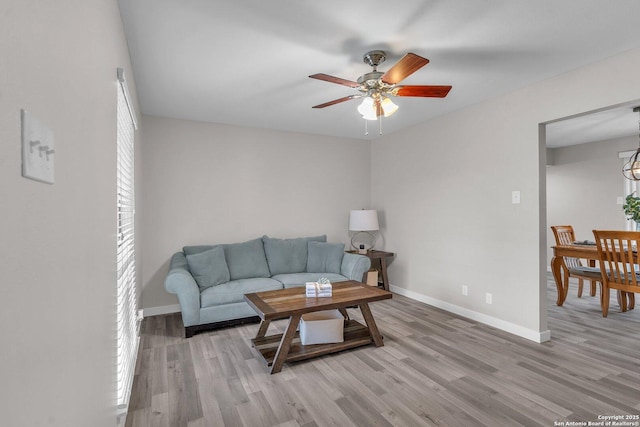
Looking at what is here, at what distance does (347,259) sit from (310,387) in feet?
6.77

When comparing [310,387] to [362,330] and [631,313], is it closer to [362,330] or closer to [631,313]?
[362,330]

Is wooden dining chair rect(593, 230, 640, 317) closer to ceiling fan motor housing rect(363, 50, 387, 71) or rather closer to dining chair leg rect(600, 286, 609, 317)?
dining chair leg rect(600, 286, 609, 317)

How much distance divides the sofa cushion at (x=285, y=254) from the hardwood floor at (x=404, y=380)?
1.04m

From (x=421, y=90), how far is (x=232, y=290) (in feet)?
8.82

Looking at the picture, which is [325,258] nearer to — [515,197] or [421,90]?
[515,197]

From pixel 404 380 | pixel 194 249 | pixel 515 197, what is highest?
pixel 515 197

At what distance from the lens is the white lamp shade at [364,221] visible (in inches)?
189

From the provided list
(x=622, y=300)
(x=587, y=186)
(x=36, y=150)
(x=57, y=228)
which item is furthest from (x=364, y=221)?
(x=587, y=186)

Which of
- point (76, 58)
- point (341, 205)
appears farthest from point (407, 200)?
point (76, 58)

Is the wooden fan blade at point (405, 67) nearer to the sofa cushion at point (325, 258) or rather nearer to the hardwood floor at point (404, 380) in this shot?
the hardwood floor at point (404, 380)

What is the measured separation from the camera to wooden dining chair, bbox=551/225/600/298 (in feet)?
13.3

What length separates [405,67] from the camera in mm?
2092

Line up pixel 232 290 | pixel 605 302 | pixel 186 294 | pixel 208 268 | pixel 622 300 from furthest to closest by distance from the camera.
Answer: pixel 622 300 < pixel 605 302 < pixel 208 268 < pixel 232 290 < pixel 186 294

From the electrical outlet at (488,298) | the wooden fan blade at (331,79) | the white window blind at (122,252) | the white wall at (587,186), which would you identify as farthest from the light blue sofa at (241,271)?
the white wall at (587,186)
